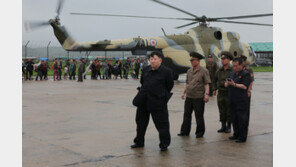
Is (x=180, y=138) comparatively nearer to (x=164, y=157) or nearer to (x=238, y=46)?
(x=164, y=157)

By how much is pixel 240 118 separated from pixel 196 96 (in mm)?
912

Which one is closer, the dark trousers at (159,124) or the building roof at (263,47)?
the dark trousers at (159,124)

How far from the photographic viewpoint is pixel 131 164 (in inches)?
204

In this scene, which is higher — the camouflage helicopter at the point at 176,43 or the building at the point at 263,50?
the building at the point at 263,50

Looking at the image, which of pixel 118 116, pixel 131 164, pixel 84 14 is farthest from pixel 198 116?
pixel 84 14

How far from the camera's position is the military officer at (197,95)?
702cm

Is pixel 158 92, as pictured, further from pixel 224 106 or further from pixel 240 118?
pixel 224 106

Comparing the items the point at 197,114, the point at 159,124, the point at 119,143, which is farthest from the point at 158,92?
the point at 197,114

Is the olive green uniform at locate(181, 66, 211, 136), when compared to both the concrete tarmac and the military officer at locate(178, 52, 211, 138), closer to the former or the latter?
the military officer at locate(178, 52, 211, 138)

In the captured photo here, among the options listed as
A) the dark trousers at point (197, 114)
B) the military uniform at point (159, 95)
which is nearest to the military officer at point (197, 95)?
the dark trousers at point (197, 114)

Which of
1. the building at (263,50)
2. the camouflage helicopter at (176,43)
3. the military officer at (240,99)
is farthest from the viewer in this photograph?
the building at (263,50)

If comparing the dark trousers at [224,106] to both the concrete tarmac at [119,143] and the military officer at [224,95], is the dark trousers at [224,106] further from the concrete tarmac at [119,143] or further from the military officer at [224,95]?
the concrete tarmac at [119,143]

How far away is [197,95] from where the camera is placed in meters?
7.03

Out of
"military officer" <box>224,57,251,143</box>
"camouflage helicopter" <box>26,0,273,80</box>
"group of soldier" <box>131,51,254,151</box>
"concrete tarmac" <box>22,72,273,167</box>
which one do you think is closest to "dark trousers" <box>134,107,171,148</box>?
"group of soldier" <box>131,51,254,151</box>
